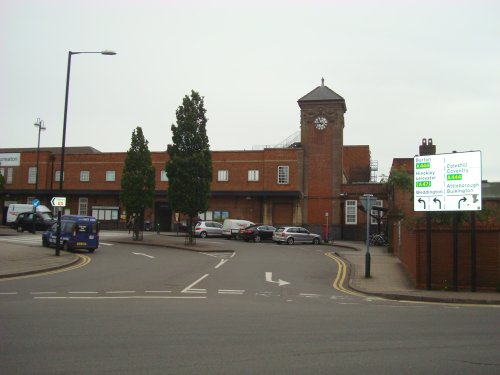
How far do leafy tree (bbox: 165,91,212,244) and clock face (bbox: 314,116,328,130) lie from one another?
2031 cm

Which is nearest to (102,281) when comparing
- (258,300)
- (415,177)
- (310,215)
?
(258,300)

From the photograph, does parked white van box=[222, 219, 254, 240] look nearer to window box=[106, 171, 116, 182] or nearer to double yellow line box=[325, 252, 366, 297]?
double yellow line box=[325, 252, 366, 297]

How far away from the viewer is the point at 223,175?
183ft

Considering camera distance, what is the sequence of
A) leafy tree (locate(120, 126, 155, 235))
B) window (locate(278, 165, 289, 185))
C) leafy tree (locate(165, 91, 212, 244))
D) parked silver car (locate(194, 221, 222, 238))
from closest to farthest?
1. leafy tree (locate(165, 91, 212, 244))
2. leafy tree (locate(120, 126, 155, 235))
3. parked silver car (locate(194, 221, 222, 238))
4. window (locate(278, 165, 289, 185))

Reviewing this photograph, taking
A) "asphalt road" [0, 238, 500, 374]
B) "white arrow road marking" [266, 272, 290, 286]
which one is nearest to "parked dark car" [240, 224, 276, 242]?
"white arrow road marking" [266, 272, 290, 286]

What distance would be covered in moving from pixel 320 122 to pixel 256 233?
1640 cm

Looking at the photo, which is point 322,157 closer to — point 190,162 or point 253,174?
point 253,174

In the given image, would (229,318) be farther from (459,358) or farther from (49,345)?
(459,358)

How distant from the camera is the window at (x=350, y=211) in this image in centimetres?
5280

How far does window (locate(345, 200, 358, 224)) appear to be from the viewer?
173 feet

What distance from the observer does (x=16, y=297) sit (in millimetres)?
12734

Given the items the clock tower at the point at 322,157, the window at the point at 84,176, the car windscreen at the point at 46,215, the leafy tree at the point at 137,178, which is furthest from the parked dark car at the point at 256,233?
the window at the point at 84,176

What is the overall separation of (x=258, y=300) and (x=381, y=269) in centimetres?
1040

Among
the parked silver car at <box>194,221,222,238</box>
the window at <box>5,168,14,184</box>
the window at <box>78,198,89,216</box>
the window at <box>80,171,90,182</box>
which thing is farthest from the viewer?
the window at <box>5,168,14,184</box>
